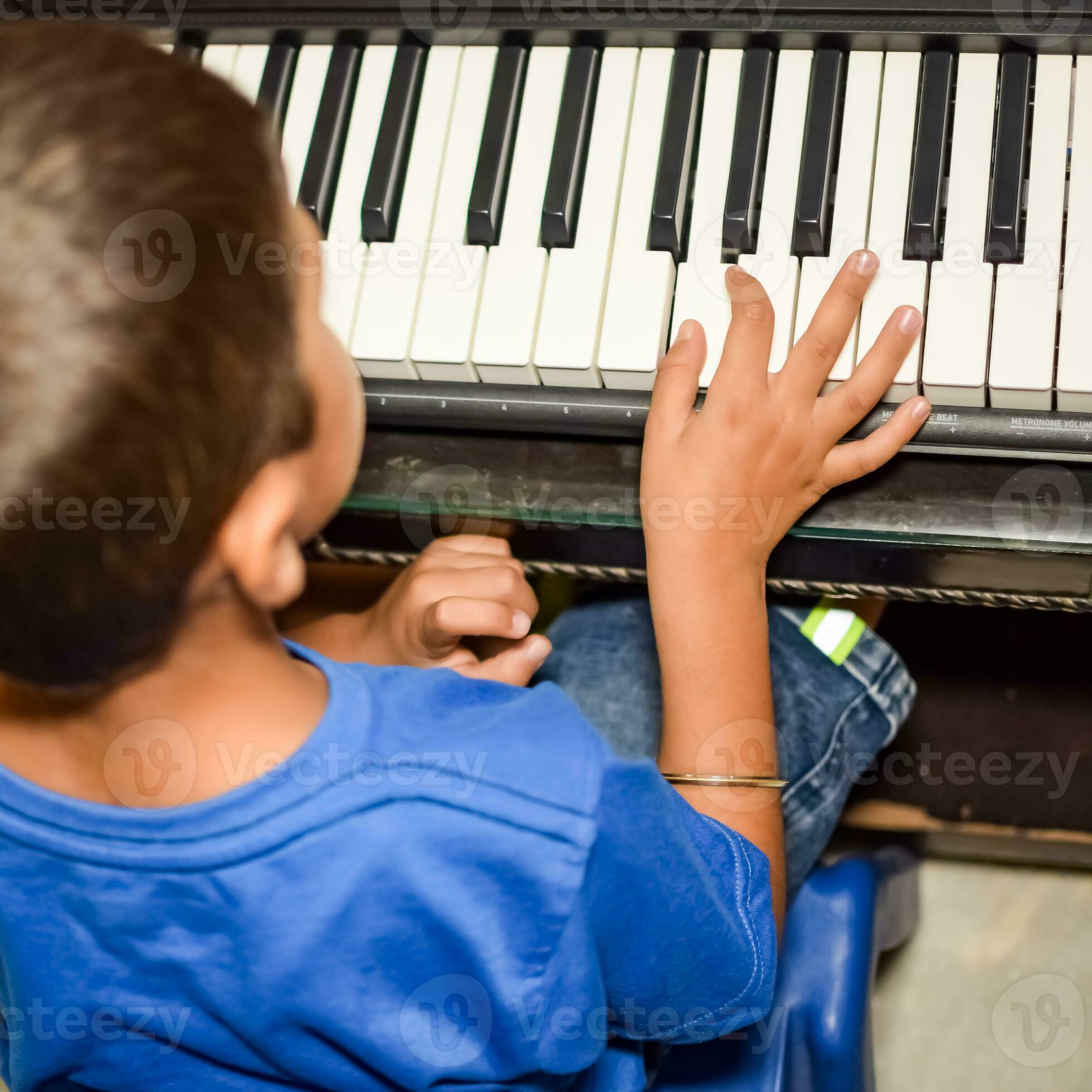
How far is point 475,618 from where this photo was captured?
3.09 ft

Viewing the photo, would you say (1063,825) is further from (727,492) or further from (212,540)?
(212,540)

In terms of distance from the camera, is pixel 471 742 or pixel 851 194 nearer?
pixel 471 742

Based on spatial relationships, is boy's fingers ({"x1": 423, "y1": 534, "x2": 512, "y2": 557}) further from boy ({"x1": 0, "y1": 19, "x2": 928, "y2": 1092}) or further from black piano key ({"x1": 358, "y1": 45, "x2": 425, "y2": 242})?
black piano key ({"x1": 358, "y1": 45, "x2": 425, "y2": 242})

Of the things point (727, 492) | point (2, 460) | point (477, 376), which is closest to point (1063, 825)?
point (727, 492)

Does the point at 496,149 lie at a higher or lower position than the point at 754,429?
higher

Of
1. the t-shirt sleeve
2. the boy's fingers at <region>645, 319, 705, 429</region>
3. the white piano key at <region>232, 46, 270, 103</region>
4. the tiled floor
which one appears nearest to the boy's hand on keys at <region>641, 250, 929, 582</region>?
the boy's fingers at <region>645, 319, 705, 429</region>

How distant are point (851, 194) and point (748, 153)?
84mm

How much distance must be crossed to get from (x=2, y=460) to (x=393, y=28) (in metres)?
0.68

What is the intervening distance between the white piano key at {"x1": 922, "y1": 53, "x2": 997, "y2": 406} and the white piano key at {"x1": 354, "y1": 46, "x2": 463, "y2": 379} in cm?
38

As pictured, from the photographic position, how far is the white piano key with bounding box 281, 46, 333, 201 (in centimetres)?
98

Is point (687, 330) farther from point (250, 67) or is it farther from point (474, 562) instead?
point (250, 67)

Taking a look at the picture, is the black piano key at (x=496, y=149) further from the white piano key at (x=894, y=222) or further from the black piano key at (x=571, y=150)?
the white piano key at (x=894, y=222)

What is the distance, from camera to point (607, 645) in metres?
1.10

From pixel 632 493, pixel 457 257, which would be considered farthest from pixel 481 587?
pixel 457 257
